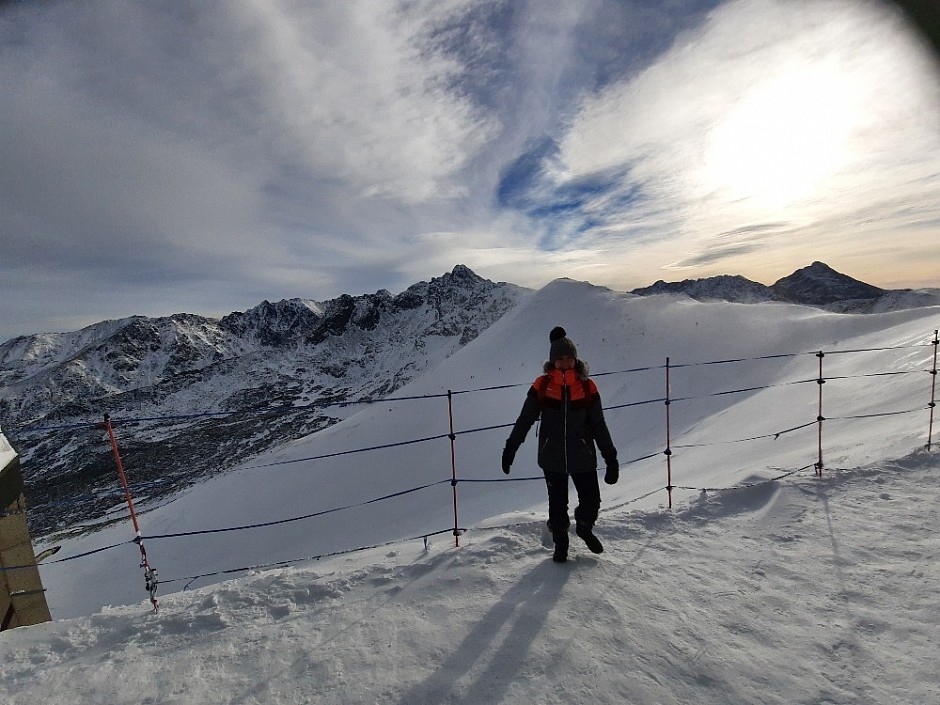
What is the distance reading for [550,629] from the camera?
308 cm

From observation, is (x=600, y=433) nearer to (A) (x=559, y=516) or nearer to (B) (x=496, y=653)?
(A) (x=559, y=516)

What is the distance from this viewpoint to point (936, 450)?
5.92 metres

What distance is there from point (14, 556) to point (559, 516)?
846cm

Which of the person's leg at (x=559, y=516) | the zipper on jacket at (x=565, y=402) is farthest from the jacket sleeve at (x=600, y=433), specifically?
the person's leg at (x=559, y=516)

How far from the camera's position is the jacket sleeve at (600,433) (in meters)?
3.97

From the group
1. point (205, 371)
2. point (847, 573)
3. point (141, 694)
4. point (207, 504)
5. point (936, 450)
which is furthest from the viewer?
point (205, 371)

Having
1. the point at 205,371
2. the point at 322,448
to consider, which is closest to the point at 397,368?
Result: the point at 205,371

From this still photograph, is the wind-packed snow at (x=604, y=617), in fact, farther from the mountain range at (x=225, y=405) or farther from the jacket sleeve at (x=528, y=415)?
the mountain range at (x=225, y=405)

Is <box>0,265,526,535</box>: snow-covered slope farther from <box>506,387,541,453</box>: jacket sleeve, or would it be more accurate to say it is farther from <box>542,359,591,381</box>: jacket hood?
<box>542,359,591,381</box>: jacket hood

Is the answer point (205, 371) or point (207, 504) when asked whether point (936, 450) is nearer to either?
point (207, 504)

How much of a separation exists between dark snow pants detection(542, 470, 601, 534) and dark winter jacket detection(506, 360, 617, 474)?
109 mm

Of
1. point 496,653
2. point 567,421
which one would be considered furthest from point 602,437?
point 496,653

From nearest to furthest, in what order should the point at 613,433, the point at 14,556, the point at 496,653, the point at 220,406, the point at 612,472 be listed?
the point at 496,653 → the point at 612,472 → the point at 14,556 → the point at 613,433 → the point at 220,406

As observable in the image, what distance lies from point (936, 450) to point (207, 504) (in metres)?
22.7
